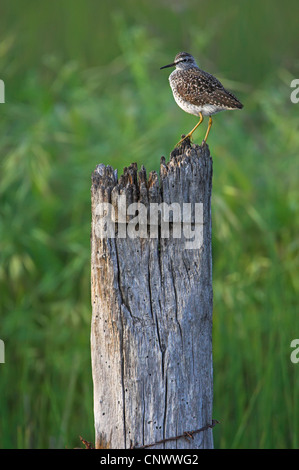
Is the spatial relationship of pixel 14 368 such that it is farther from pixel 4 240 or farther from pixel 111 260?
pixel 111 260

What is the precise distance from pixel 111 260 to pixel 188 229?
1.01 ft

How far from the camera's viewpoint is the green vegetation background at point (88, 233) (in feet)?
13.5

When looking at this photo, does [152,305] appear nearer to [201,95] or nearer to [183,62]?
[201,95]

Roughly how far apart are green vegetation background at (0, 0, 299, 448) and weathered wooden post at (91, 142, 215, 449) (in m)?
1.29

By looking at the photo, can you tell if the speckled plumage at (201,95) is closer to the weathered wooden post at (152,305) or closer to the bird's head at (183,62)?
the bird's head at (183,62)

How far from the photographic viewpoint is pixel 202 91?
9.84ft

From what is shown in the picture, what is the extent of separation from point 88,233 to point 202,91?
2.67 meters

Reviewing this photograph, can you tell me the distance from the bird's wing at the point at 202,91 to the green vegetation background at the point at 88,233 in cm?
148

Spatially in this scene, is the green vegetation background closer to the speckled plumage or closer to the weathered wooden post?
the weathered wooden post

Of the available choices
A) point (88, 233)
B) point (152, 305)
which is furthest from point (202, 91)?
point (88, 233)

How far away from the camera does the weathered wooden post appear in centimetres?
234

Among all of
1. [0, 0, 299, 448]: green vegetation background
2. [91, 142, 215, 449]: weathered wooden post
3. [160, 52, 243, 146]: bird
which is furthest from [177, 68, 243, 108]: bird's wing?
[0, 0, 299, 448]: green vegetation background

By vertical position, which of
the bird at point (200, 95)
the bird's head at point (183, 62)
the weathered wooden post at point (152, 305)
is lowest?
the weathered wooden post at point (152, 305)

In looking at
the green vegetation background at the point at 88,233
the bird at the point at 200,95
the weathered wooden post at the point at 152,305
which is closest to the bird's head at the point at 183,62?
the bird at the point at 200,95
